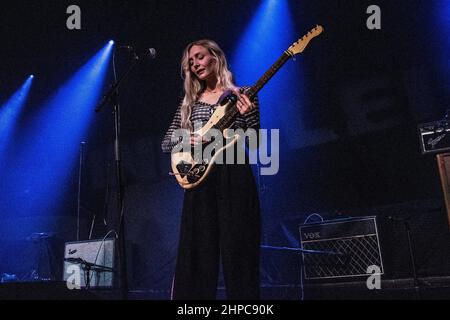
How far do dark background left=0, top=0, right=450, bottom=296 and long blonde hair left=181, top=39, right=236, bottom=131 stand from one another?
1.09 meters

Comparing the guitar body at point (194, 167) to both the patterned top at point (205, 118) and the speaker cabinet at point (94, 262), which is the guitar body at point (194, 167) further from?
the speaker cabinet at point (94, 262)

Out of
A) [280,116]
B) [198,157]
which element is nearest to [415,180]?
[280,116]

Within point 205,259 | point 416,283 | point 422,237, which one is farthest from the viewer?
point 422,237

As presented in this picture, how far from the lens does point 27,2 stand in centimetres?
564

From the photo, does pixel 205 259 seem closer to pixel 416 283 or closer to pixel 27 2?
pixel 416 283

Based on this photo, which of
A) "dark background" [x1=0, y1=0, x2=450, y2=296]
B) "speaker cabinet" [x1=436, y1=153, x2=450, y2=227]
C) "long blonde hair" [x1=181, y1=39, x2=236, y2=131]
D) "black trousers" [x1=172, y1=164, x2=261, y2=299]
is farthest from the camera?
"dark background" [x1=0, y1=0, x2=450, y2=296]

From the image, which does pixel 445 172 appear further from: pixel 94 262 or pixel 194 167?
pixel 94 262

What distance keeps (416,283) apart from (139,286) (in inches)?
153

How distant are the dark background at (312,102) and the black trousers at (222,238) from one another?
175cm

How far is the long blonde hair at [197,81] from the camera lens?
2.95 metres

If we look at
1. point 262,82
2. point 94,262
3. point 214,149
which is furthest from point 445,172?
point 94,262

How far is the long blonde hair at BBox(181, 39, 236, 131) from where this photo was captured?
2.95 metres

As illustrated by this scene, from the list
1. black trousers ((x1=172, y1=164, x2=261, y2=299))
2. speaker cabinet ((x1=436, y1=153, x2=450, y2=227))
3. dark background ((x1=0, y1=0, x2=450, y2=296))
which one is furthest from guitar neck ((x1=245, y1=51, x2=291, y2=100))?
speaker cabinet ((x1=436, y1=153, x2=450, y2=227))

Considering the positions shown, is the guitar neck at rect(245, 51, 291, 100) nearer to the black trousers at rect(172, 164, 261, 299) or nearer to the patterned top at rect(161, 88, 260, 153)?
the patterned top at rect(161, 88, 260, 153)
